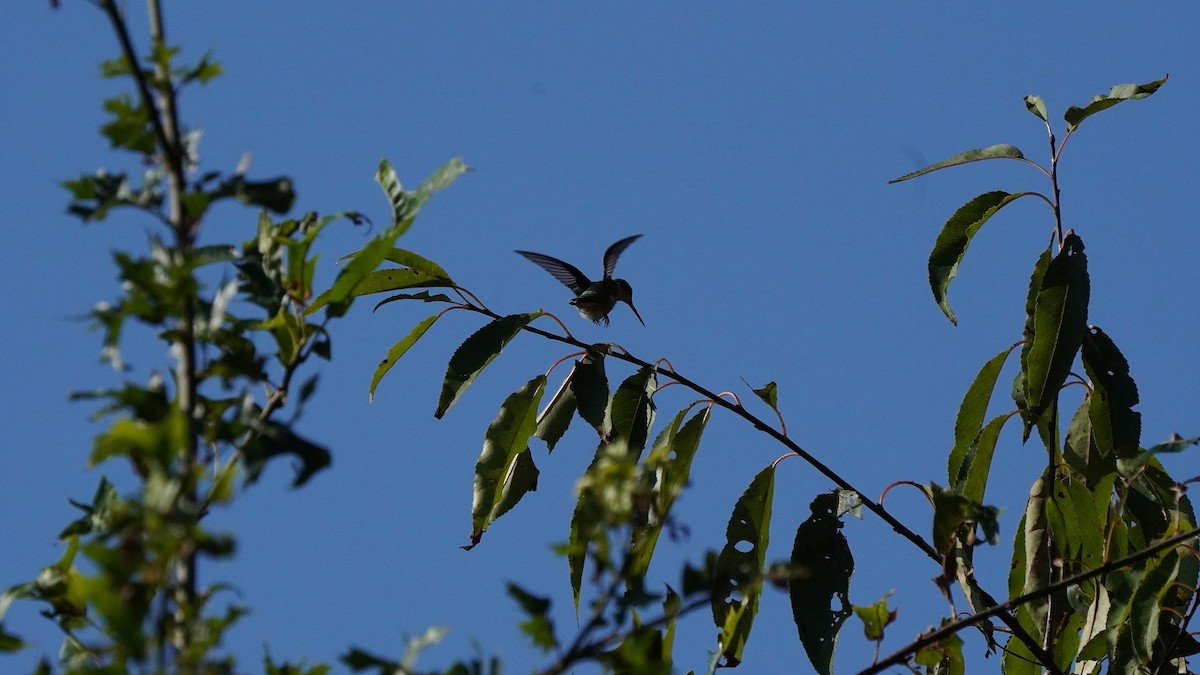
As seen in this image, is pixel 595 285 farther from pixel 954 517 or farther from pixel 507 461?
pixel 954 517

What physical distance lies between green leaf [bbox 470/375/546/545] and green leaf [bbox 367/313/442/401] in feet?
0.83

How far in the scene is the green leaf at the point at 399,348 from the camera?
3.33 metres

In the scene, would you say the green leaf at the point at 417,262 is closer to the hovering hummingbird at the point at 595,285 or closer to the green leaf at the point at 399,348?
the green leaf at the point at 399,348

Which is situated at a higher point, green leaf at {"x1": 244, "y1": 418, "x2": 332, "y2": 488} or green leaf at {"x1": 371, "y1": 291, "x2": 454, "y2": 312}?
green leaf at {"x1": 371, "y1": 291, "x2": 454, "y2": 312}

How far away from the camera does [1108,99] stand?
333 centimetres

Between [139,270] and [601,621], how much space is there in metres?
0.59

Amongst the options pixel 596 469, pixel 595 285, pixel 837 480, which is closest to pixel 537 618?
pixel 596 469

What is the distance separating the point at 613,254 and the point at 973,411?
12.7 ft

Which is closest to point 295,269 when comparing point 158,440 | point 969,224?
point 158,440

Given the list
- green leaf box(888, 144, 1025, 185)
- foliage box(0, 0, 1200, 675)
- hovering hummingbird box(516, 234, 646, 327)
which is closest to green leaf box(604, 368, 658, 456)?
foliage box(0, 0, 1200, 675)

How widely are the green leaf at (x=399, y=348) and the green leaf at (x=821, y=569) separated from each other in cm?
94

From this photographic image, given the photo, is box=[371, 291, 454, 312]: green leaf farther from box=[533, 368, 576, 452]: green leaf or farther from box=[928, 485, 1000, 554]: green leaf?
box=[928, 485, 1000, 554]: green leaf

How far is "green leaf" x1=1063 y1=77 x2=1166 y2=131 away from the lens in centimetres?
330

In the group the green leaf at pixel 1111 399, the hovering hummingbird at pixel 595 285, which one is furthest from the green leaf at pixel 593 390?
the hovering hummingbird at pixel 595 285
